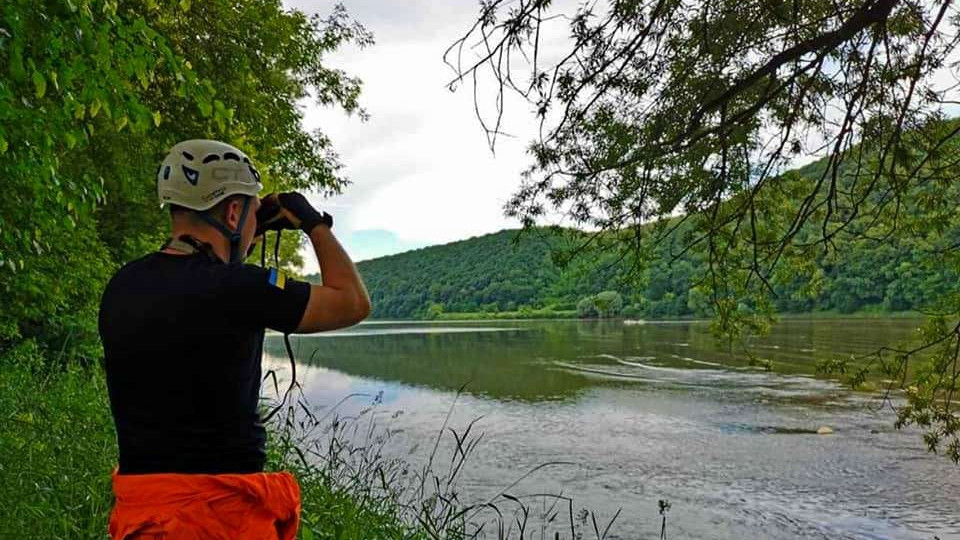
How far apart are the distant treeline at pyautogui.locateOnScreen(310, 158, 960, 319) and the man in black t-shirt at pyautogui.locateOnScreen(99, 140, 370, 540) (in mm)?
4421

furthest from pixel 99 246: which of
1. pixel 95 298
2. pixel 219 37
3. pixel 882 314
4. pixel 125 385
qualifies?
pixel 882 314

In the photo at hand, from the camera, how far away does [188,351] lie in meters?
1.50

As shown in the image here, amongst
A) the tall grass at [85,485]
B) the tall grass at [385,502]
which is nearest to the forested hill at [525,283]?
the tall grass at [385,502]

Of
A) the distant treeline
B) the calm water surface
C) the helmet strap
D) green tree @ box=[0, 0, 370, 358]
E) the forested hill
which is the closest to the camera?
the helmet strap

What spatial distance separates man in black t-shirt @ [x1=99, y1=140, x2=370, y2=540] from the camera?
1485 millimetres

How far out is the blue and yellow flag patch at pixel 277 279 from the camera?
4.94ft

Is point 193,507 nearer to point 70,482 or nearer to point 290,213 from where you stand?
point 290,213

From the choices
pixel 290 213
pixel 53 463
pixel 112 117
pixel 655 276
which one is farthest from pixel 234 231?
pixel 655 276

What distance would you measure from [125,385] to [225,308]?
0.98ft

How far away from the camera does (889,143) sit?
15.6 ft

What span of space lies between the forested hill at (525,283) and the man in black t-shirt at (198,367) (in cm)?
443

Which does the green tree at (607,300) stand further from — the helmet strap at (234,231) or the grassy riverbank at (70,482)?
the helmet strap at (234,231)

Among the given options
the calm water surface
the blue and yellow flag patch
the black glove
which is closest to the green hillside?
the calm water surface

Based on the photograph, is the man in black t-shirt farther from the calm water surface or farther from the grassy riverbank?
the calm water surface
